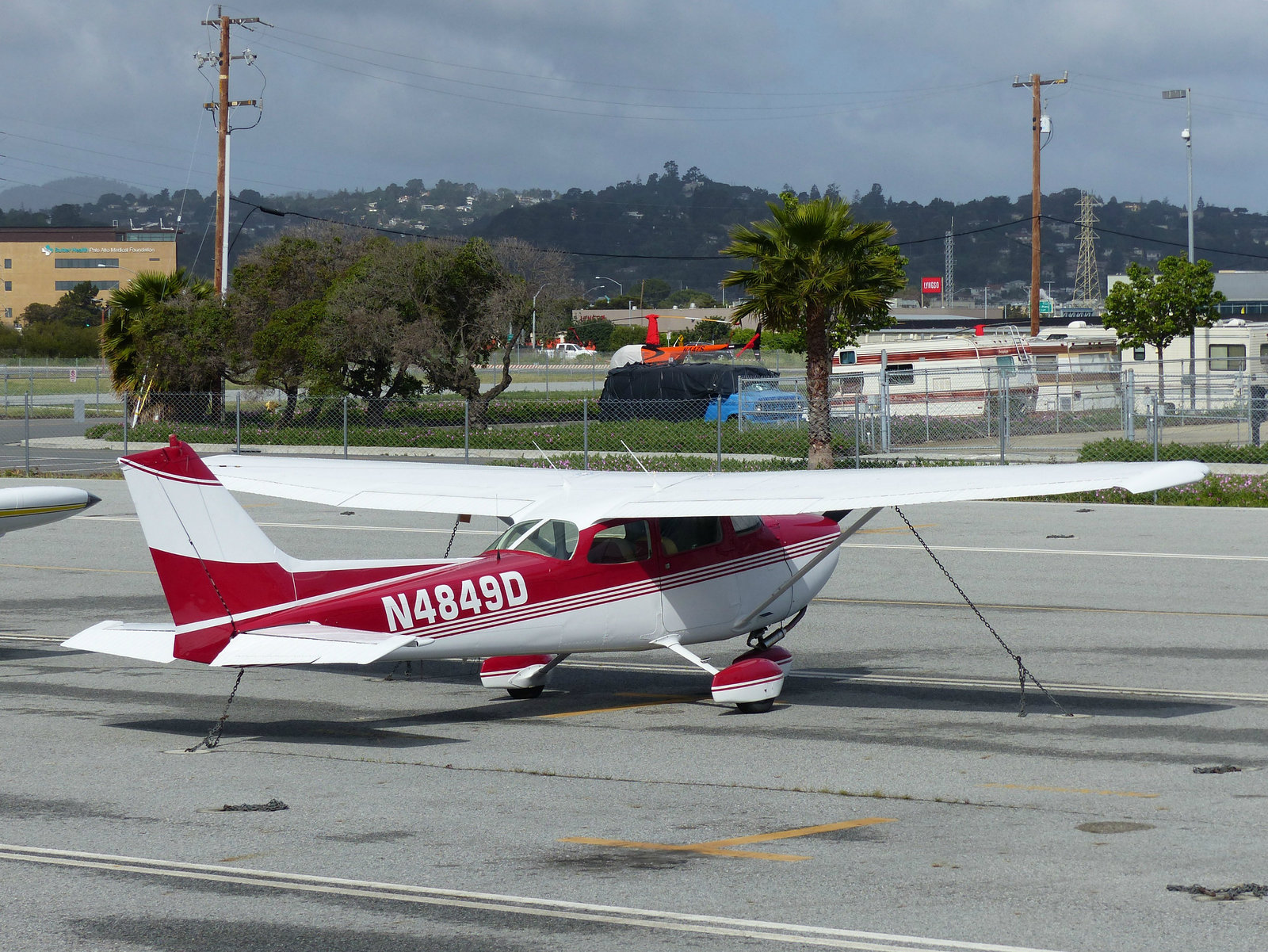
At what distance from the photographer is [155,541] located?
32.3ft

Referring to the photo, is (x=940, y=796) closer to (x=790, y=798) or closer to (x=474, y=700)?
(x=790, y=798)

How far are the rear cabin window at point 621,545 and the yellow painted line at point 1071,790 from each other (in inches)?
129

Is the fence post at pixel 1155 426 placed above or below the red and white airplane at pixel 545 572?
above

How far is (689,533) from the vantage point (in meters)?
11.0

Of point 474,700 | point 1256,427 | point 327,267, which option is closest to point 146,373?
point 327,267

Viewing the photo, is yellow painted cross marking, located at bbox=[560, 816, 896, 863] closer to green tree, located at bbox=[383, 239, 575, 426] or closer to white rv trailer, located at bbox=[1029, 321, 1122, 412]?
green tree, located at bbox=[383, 239, 575, 426]

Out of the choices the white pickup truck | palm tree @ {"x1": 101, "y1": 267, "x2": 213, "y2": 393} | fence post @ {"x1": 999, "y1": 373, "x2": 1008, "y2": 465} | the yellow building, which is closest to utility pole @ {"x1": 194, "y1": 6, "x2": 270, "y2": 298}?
palm tree @ {"x1": 101, "y1": 267, "x2": 213, "y2": 393}

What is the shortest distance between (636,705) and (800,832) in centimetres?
380

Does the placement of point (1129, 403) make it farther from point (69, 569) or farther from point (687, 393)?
point (69, 569)

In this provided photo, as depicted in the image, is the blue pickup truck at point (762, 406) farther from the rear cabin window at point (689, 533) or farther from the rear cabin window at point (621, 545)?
the rear cabin window at point (621, 545)

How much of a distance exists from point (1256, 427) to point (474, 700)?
25.7 meters

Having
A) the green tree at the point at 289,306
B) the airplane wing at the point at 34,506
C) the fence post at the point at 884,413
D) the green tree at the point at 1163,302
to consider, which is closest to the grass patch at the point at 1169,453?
the fence post at the point at 884,413

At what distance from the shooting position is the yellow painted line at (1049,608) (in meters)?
14.9

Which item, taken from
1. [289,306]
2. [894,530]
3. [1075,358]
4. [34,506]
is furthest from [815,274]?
[1075,358]
